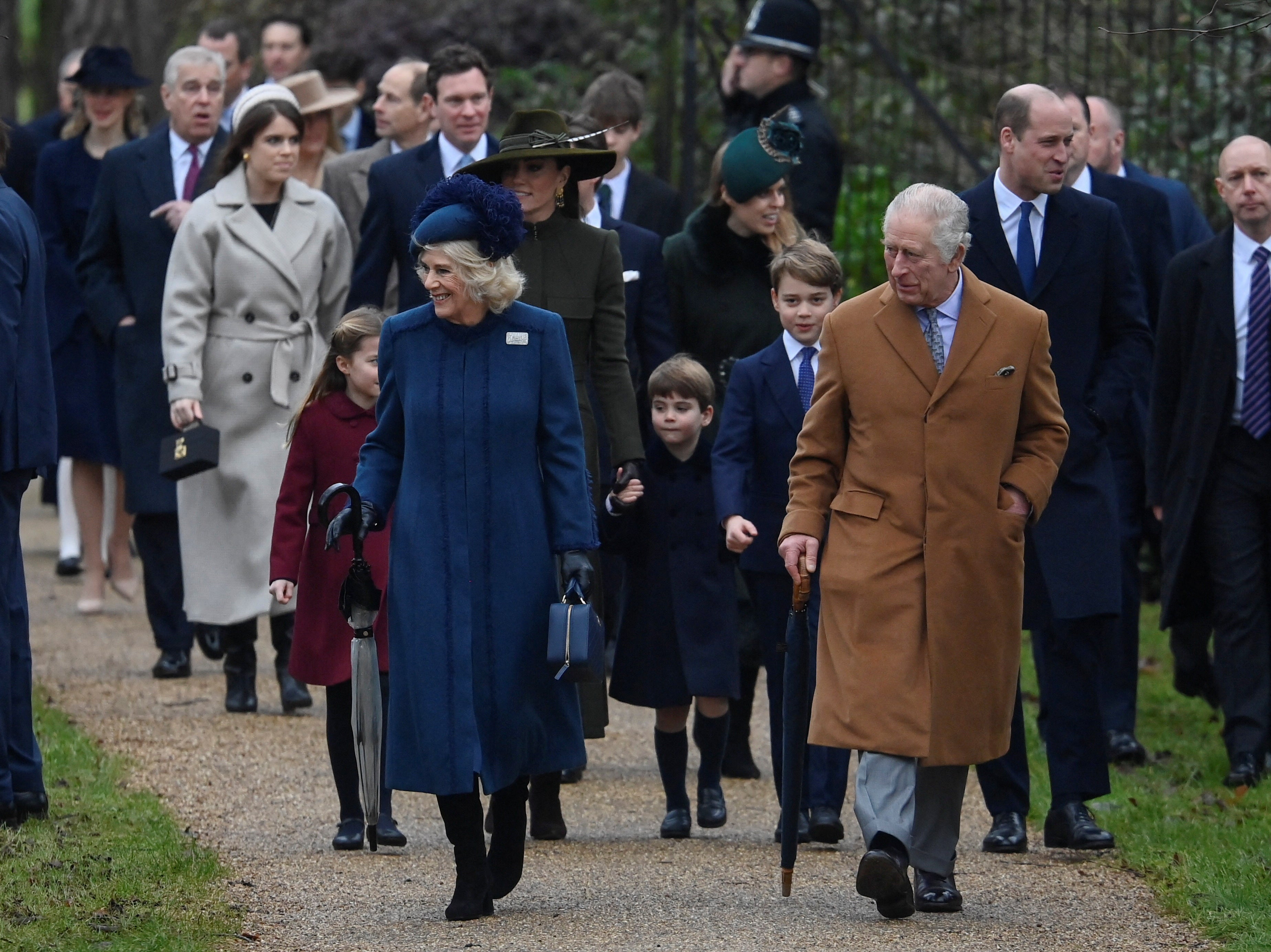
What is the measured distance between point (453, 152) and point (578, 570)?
3.18 meters

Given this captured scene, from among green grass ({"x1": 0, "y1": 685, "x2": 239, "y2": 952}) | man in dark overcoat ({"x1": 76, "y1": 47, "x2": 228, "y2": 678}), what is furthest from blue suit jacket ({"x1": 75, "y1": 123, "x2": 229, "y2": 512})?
green grass ({"x1": 0, "y1": 685, "x2": 239, "y2": 952})

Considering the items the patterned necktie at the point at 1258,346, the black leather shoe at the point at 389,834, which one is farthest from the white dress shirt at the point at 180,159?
the patterned necktie at the point at 1258,346

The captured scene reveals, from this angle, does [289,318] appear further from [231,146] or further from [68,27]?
[68,27]

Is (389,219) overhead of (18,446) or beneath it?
overhead

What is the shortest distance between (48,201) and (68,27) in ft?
38.2

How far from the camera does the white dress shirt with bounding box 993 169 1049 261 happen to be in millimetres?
7156

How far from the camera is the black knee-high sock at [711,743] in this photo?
7.45 m

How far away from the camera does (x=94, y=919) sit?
229 inches

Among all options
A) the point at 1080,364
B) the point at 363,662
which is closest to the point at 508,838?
the point at 363,662

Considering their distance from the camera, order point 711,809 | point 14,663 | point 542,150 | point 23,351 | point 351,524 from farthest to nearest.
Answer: point 711,809
point 542,150
point 14,663
point 23,351
point 351,524

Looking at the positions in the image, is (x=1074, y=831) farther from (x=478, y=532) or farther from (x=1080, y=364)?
(x=478, y=532)

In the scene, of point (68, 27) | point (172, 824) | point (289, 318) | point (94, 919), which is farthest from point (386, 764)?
point (68, 27)

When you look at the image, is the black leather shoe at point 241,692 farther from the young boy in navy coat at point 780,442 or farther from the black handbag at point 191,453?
the young boy in navy coat at point 780,442

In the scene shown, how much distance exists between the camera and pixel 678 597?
7414mm
